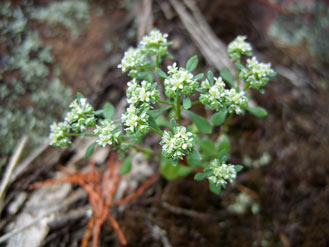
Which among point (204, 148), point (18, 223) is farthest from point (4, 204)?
point (204, 148)

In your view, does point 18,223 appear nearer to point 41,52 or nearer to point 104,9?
point 41,52

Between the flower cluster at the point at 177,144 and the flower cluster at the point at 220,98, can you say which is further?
the flower cluster at the point at 220,98

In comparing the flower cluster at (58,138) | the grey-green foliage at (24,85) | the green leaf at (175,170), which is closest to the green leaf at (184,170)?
the green leaf at (175,170)

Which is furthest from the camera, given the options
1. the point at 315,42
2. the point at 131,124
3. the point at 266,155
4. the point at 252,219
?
the point at 315,42

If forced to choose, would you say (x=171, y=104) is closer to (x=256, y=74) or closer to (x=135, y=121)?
(x=135, y=121)

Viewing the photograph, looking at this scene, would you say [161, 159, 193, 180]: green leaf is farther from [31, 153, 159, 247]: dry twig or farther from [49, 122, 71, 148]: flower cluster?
[49, 122, 71, 148]: flower cluster

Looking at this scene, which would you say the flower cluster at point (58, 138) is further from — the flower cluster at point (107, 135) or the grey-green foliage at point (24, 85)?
the grey-green foliage at point (24, 85)
